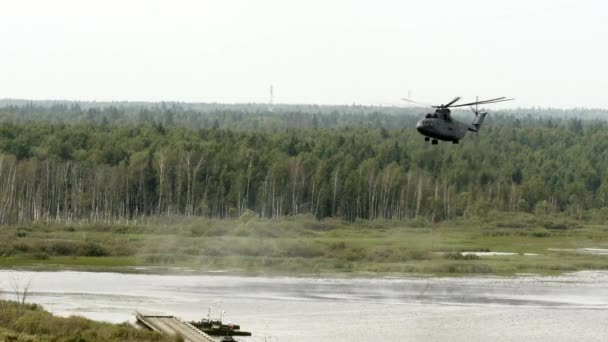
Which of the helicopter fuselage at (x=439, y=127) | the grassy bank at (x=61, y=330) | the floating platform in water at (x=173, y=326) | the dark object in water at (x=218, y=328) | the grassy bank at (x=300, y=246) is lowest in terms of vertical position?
the grassy bank at (x=300, y=246)

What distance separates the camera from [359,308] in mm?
76188

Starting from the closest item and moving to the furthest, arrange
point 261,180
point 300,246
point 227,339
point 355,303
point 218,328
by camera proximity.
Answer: point 227,339 → point 218,328 → point 355,303 → point 300,246 → point 261,180

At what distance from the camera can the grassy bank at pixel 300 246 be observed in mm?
100000

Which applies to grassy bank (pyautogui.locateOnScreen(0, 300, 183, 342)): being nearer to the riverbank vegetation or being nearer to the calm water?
the calm water

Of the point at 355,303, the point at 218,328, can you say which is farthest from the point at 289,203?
the point at 218,328

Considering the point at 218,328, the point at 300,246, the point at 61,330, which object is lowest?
the point at 300,246

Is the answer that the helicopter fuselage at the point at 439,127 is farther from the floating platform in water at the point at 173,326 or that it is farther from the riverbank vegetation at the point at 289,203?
the riverbank vegetation at the point at 289,203

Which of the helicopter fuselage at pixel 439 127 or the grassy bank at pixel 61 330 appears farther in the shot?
the helicopter fuselage at pixel 439 127

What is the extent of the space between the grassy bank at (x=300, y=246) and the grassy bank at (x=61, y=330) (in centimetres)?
3442

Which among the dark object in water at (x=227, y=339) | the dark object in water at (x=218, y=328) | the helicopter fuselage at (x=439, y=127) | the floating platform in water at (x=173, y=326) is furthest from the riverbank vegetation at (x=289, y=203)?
the dark object in water at (x=227, y=339)

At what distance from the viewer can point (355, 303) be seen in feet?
258

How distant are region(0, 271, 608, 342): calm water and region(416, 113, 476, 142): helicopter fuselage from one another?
9033 mm

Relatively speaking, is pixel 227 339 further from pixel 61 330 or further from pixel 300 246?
pixel 300 246

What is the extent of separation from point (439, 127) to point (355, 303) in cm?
1215
